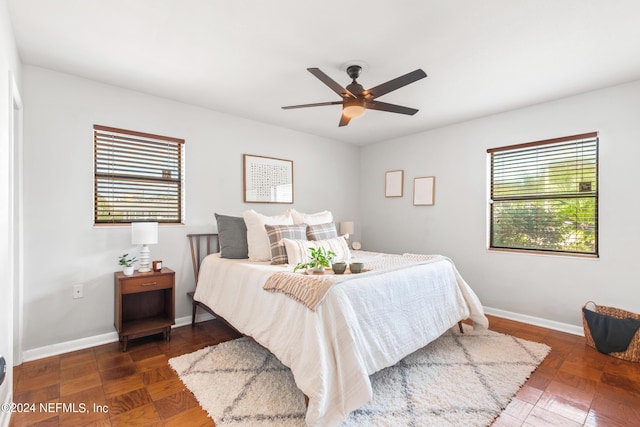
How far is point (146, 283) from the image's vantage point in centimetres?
282

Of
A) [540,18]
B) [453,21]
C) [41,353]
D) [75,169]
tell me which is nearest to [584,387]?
[540,18]

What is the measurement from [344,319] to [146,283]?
6.58ft

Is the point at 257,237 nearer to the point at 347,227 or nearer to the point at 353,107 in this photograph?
the point at 353,107

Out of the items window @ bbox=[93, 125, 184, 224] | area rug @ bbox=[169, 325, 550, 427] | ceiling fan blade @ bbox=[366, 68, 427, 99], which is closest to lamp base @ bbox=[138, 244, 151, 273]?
window @ bbox=[93, 125, 184, 224]

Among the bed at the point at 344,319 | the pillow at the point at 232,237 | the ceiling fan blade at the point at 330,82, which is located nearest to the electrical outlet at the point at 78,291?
the bed at the point at 344,319

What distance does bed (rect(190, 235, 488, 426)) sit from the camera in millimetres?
1703

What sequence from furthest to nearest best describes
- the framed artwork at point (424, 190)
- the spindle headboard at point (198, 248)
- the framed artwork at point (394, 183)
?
the framed artwork at point (394, 183) → the framed artwork at point (424, 190) → the spindle headboard at point (198, 248)

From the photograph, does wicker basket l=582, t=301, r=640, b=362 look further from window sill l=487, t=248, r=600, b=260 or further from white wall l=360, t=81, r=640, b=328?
window sill l=487, t=248, r=600, b=260

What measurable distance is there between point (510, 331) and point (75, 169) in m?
4.48

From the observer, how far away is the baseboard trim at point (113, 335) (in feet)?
8.44

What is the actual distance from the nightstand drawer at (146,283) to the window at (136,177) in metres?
0.65

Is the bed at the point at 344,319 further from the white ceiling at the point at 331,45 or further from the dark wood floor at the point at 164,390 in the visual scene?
the white ceiling at the point at 331,45

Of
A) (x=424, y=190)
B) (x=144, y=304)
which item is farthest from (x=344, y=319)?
(x=424, y=190)

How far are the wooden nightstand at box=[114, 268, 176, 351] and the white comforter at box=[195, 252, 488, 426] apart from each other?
1.34ft
